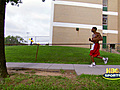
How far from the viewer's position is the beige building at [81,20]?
1731 cm

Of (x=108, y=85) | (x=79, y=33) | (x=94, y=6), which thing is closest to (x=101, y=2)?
(x=94, y=6)

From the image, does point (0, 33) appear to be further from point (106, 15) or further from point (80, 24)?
point (106, 15)

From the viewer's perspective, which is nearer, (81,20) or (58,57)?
(58,57)

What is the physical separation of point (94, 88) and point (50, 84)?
4.01 ft

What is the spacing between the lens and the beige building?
1731 centimetres

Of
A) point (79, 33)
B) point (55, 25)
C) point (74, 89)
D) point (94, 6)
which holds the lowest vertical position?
point (74, 89)

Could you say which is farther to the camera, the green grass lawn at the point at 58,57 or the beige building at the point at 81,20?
the beige building at the point at 81,20

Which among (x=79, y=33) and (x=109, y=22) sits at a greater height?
(x=109, y=22)

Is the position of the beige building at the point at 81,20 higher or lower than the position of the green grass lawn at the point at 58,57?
higher

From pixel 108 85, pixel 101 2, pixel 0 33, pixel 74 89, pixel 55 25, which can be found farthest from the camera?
pixel 101 2

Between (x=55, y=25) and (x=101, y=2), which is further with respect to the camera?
(x=101, y=2)

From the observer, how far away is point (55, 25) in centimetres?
1736

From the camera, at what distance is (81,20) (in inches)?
707

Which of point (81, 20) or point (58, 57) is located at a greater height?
point (81, 20)
